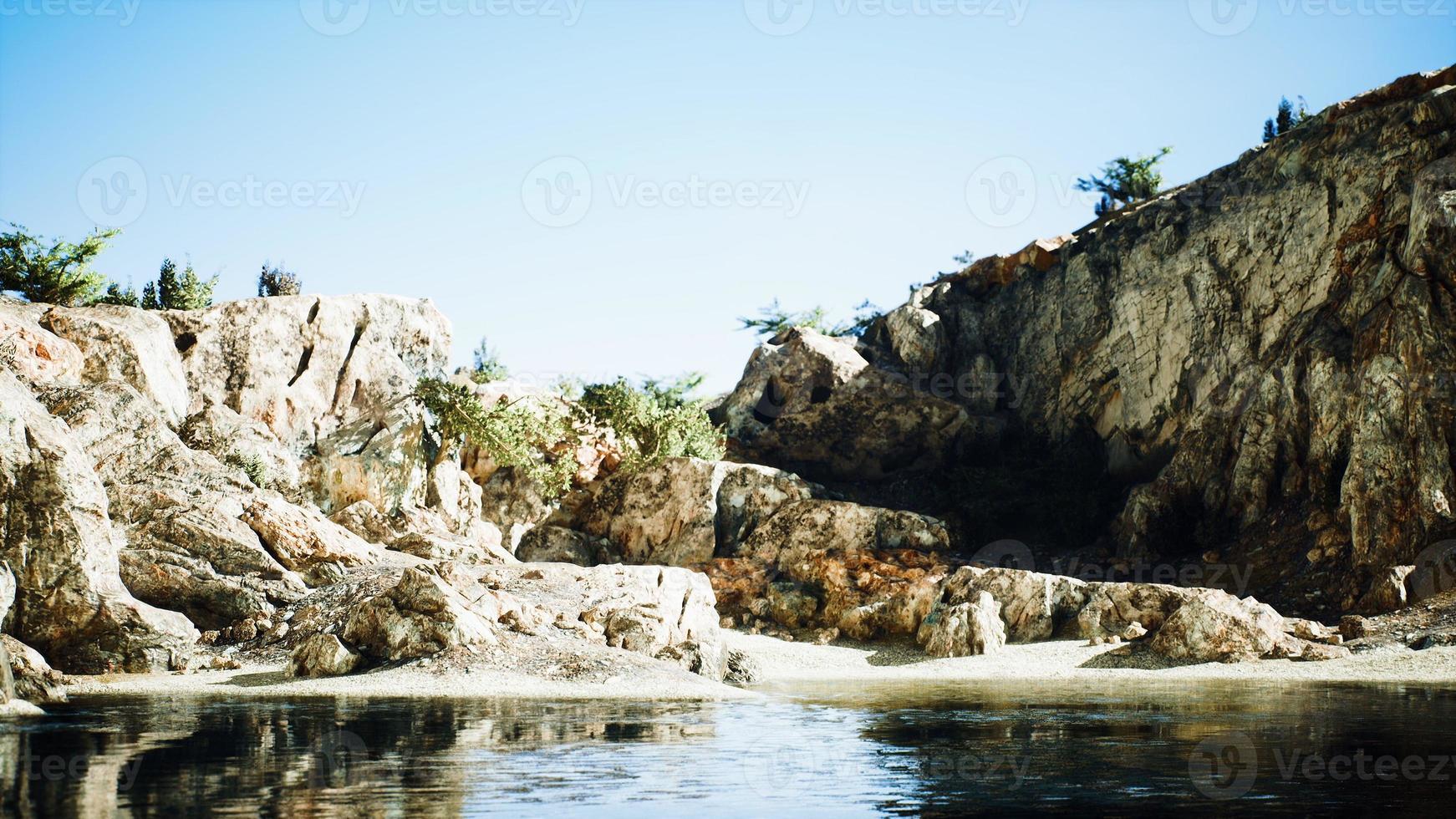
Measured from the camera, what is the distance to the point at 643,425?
46344mm

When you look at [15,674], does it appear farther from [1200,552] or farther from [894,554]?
[1200,552]

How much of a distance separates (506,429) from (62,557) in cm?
1979

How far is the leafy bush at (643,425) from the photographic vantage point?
4597cm

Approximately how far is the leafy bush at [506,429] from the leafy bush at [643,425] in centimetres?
180

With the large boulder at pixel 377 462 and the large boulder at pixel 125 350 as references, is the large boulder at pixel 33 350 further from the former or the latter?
the large boulder at pixel 377 462

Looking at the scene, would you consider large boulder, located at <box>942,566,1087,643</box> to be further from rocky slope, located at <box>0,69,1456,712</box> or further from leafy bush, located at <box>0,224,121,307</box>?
leafy bush, located at <box>0,224,121,307</box>

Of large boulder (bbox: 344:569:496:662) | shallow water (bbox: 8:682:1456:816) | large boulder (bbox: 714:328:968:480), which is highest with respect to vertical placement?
large boulder (bbox: 714:328:968:480)

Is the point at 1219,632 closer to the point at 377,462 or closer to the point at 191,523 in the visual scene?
the point at 191,523

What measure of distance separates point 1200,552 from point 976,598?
10.2 meters

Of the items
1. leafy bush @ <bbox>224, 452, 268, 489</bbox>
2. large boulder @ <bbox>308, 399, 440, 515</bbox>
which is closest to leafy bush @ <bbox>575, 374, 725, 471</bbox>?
large boulder @ <bbox>308, 399, 440, 515</bbox>

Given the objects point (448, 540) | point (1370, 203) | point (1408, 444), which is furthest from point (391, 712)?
point (1370, 203)

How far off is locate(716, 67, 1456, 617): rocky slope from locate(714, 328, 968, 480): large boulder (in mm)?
106

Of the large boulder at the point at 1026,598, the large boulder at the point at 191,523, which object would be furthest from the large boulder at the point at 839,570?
the large boulder at the point at 191,523

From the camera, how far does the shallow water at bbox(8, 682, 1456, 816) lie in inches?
419
